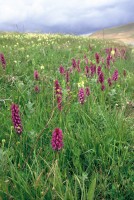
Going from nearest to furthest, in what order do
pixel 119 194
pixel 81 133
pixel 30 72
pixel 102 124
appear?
1. pixel 119 194
2. pixel 81 133
3. pixel 102 124
4. pixel 30 72

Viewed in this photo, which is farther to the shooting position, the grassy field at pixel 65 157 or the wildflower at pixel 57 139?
the grassy field at pixel 65 157

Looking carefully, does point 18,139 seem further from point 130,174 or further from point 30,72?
point 30,72

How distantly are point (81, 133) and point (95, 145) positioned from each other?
Result: 332 mm

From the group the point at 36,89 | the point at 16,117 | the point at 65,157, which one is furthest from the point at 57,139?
the point at 36,89

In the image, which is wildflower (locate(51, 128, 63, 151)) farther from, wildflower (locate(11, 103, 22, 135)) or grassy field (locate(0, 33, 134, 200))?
wildflower (locate(11, 103, 22, 135))

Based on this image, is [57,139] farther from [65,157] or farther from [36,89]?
[36,89]

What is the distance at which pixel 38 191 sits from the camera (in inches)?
99.7

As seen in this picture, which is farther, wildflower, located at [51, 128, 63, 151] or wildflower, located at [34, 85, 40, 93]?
wildflower, located at [34, 85, 40, 93]

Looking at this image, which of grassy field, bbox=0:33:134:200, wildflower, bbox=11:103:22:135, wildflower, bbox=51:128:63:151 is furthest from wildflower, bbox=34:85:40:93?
wildflower, bbox=51:128:63:151

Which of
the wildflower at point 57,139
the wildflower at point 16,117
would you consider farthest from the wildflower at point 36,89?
the wildflower at point 57,139

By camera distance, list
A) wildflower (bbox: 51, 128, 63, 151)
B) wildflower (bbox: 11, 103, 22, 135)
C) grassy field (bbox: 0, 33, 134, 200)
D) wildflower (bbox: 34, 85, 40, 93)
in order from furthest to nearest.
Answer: wildflower (bbox: 34, 85, 40, 93) < wildflower (bbox: 11, 103, 22, 135) < grassy field (bbox: 0, 33, 134, 200) < wildflower (bbox: 51, 128, 63, 151)

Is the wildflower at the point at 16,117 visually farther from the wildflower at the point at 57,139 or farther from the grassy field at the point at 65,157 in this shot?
the wildflower at the point at 57,139

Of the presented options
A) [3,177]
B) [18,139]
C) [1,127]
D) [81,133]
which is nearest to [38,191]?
[3,177]

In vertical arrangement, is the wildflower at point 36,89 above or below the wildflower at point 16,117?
below
